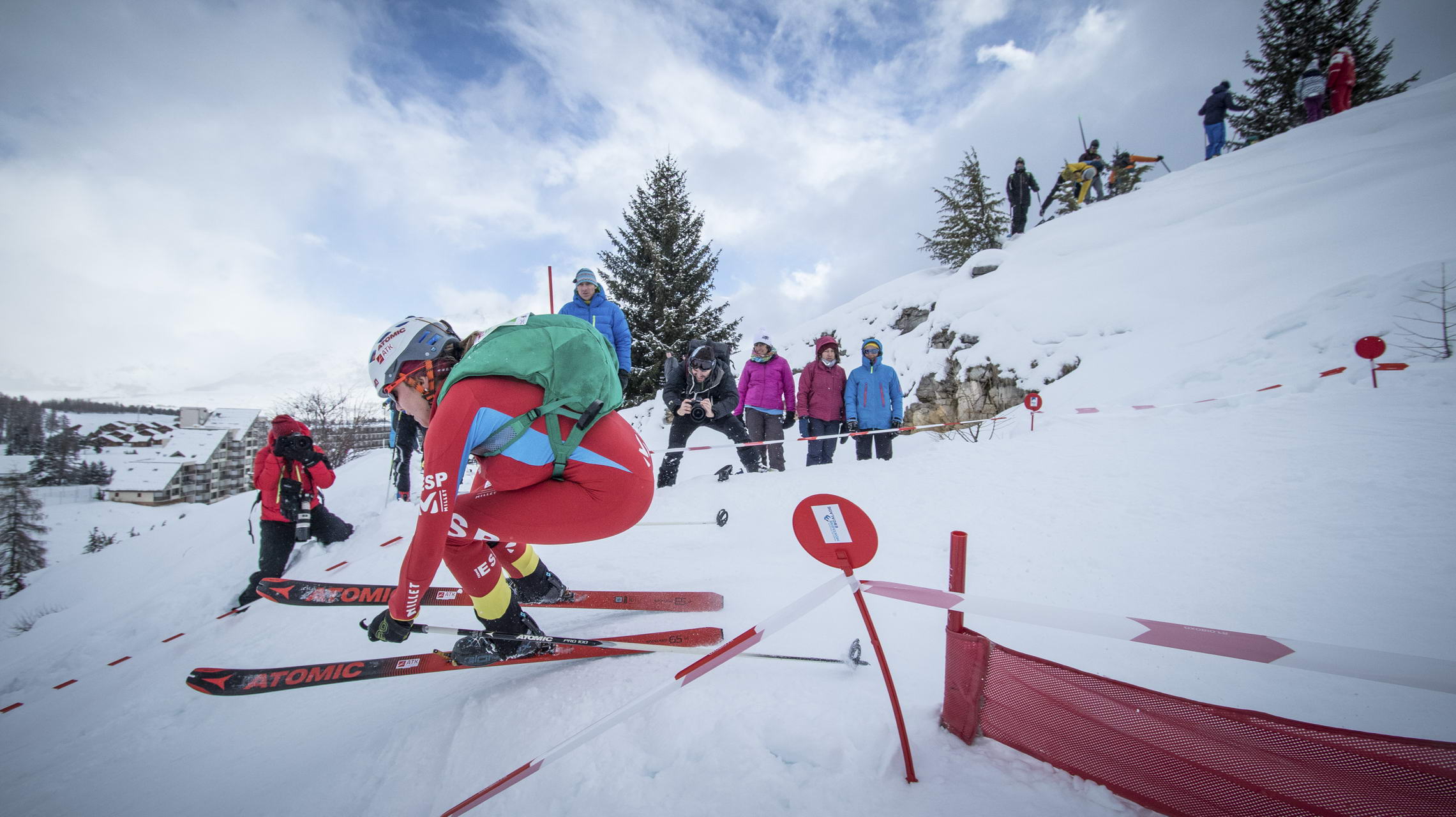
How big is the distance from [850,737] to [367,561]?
5149 mm

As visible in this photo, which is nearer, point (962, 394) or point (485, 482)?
point (485, 482)

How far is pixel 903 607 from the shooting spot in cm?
252

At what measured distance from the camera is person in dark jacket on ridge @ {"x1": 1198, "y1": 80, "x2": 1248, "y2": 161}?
12531mm

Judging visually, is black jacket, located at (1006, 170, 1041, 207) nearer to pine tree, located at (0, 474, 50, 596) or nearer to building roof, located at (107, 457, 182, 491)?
pine tree, located at (0, 474, 50, 596)

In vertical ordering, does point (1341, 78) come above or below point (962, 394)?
above

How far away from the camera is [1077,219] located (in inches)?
513

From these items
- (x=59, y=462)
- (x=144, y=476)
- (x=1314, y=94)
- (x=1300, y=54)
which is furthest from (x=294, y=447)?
(x=59, y=462)

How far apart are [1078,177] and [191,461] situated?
84.6 meters

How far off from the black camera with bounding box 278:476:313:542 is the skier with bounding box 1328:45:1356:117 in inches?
859

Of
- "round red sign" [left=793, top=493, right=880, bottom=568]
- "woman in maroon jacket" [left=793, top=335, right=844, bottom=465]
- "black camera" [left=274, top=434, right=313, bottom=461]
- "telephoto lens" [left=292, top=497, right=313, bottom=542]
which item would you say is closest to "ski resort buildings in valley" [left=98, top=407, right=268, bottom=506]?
"telephoto lens" [left=292, top=497, right=313, bottom=542]

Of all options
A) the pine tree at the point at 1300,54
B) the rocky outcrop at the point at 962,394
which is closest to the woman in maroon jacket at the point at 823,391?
the rocky outcrop at the point at 962,394

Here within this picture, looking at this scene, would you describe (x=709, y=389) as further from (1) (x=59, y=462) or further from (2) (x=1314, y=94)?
(1) (x=59, y=462)

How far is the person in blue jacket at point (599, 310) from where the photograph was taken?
22.4 ft

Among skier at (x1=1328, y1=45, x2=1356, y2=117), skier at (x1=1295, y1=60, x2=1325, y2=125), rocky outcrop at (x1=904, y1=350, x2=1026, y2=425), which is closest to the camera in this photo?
rocky outcrop at (x1=904, y1=350, x2=1026, y2=425)
